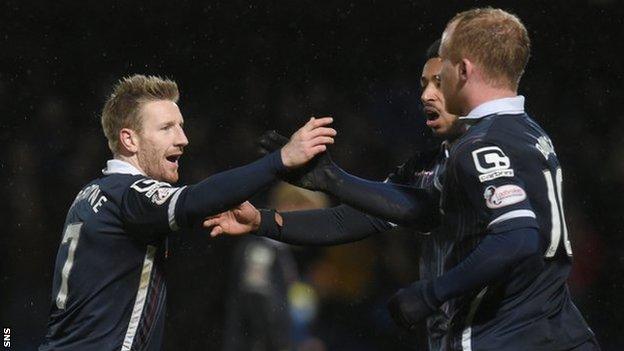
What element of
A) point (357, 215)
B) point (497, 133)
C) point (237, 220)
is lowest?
point (357, 215)

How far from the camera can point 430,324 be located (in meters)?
2.81

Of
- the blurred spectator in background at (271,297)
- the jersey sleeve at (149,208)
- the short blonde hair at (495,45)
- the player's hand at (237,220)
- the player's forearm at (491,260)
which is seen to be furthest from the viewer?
the blurred spectator in background at (271,297)

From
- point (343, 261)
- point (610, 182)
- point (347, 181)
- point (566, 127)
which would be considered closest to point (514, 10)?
point (566, 127)

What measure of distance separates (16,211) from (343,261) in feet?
6.64

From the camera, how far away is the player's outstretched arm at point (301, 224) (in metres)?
3.22

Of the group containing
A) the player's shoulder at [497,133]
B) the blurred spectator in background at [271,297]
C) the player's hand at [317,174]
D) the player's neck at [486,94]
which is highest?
the player's neck at [486,94]

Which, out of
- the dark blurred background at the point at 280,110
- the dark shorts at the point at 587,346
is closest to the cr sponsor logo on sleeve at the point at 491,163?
the dark shorts at the point at 587,346

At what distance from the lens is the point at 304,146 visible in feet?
A: 9.25

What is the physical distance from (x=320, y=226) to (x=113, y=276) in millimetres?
695

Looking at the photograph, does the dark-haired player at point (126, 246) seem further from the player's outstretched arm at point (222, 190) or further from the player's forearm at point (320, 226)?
the player's forearm at point (320, 226)

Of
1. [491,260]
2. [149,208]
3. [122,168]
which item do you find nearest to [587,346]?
[491,260]

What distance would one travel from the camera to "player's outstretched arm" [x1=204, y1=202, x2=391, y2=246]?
3.22 metres

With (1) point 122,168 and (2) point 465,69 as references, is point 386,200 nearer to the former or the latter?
(2) point 465,69

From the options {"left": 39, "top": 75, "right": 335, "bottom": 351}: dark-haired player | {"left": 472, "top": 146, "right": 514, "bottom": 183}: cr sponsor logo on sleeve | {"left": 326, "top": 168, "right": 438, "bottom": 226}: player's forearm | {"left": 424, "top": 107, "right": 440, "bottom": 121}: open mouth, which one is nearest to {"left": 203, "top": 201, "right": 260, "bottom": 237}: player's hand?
{"left": 39, "top": 75, "right": 335, "bottom": 351}: dark-haired player
